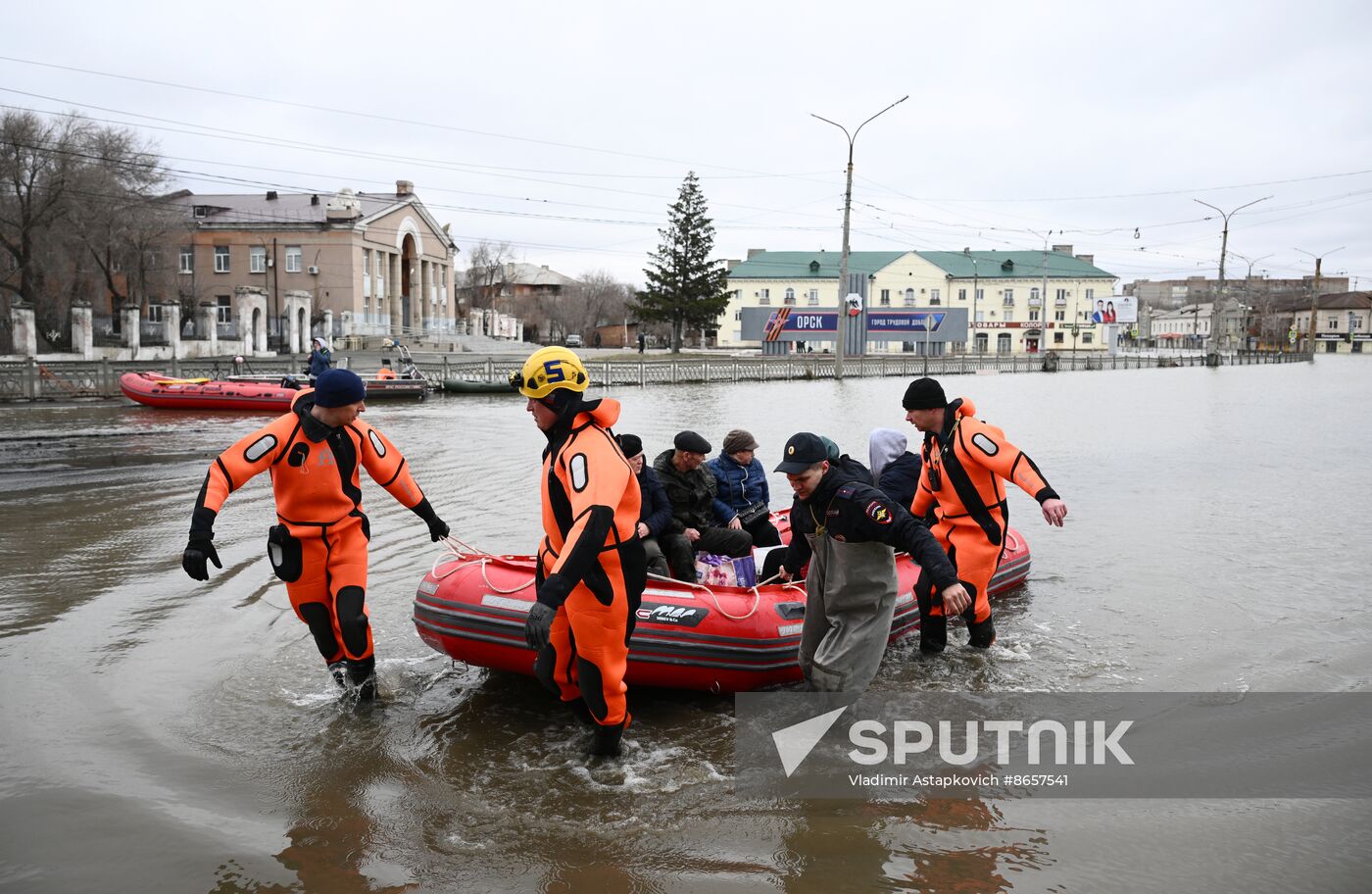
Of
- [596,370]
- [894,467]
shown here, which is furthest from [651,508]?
[596,370]

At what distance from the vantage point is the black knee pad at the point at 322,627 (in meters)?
5.30

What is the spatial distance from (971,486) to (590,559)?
289 cm

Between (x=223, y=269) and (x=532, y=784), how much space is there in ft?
193

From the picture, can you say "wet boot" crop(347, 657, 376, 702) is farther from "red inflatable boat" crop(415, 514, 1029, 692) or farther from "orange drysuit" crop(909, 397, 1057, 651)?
"orange drysuit" crop(909, 397, 1057, 651)

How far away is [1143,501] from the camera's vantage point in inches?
546

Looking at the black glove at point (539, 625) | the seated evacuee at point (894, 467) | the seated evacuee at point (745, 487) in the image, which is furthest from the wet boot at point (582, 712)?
the seated evacuee at point (745, 487)

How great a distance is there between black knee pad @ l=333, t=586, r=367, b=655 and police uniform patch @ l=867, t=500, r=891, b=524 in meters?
2.72

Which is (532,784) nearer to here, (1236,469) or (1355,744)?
(1355,744)

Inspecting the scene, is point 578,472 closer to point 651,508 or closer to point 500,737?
point 500,737

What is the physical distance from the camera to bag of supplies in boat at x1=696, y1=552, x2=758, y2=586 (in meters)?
6.93

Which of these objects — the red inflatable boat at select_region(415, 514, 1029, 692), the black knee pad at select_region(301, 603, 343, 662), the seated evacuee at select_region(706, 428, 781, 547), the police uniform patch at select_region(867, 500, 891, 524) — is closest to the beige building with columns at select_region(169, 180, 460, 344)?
the seated evacuee at select_region(706, 428, 781, 547)

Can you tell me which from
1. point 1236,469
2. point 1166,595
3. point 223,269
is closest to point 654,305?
point 223,269

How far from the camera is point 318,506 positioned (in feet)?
17.0

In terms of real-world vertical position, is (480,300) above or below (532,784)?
above
